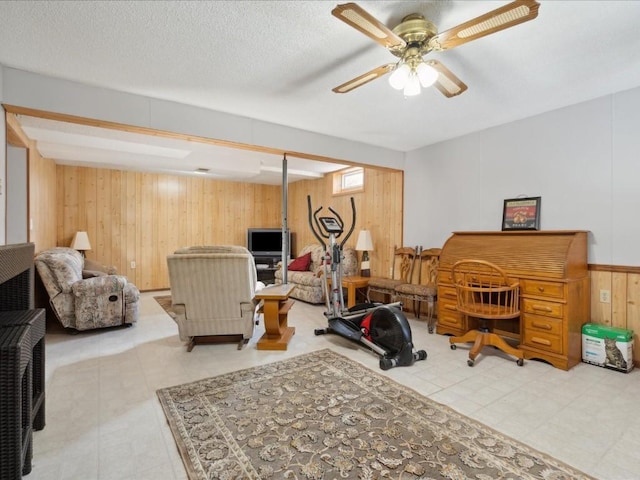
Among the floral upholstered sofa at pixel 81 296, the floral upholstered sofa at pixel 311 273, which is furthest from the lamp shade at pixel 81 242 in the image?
the floral upholstered sofa at pixel 311 273

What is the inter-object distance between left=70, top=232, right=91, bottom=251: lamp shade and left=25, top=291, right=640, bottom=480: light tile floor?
219 cm

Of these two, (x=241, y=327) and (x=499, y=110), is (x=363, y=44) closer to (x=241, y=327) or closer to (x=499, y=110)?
(x=499, y=110)

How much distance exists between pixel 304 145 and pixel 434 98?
1570 mm

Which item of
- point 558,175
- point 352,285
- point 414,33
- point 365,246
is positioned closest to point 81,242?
point 352,285

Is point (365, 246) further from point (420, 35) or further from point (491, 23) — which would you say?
point (491, 23)

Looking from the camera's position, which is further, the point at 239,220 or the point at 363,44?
the point at 239,220

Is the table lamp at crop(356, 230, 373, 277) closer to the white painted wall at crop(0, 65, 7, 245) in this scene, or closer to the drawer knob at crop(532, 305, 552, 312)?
the drawer knob at crop(532, 305, 552, 312)

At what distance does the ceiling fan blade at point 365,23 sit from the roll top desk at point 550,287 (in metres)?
2.27

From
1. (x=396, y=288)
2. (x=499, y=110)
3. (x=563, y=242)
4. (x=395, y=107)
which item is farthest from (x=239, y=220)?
(x=563, y=242)

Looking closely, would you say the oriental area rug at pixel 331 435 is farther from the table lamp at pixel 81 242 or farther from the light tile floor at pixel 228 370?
the table lamp at pixel 81 242

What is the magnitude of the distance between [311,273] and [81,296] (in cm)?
314

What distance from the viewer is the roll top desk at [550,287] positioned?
108 inches

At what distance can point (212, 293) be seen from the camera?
10.0 feet

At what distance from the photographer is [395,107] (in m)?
3.18
